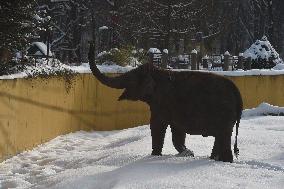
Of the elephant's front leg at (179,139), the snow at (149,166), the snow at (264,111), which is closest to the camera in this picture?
the snow at (149,166)

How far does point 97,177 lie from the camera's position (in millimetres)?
6391

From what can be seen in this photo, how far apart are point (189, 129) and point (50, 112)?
18.9 feet

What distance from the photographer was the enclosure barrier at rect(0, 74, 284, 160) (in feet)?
32.6

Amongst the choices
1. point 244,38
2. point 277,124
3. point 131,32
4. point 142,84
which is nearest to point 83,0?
point 131,32

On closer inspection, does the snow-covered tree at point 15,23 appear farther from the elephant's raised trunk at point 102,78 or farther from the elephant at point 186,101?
the elephant at point 186,101

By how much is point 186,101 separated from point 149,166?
1033 millimetres

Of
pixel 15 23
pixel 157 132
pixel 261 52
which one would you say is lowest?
pixel 157 132

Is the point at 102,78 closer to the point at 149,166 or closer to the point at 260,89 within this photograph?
the point at 149,166

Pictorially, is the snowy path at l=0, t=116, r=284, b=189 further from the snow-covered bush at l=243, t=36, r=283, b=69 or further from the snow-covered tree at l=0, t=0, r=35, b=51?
the snow-covered bush at l=243, t=36, r=283, b=69

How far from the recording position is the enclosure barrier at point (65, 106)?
32.6 ft

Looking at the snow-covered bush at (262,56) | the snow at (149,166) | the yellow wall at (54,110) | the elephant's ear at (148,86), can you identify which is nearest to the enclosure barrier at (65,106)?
the yellow wall at (54,110)

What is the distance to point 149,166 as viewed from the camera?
6.52 m

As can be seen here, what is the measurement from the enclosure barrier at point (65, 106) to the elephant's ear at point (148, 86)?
3329 mm

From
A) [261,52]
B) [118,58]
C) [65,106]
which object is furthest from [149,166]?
[261,52]
